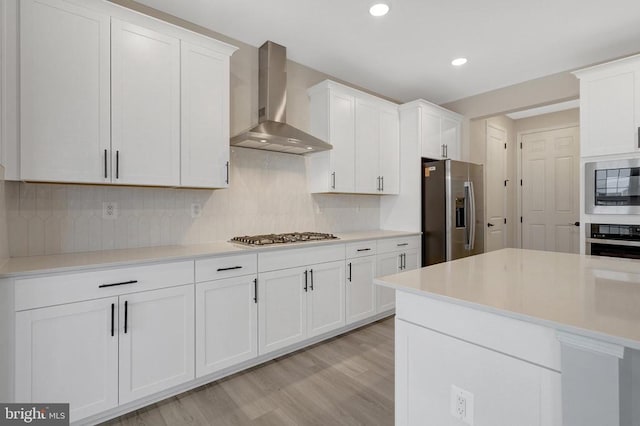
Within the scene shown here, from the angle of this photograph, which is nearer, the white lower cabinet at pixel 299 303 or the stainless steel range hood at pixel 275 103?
the white lower cabinet at pixel 299 303

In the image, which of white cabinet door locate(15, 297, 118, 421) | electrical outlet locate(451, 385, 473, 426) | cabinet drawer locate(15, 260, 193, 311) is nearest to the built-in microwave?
electrical outlet locate(451, 385, 473, 426)

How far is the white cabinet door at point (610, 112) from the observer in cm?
277

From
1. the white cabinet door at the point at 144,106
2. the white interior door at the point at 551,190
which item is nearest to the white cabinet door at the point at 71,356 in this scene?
the white cabinet door at the point at 144,106

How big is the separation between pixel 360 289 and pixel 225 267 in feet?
4.87

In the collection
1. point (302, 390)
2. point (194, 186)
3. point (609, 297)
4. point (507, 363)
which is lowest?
point (302, 390)

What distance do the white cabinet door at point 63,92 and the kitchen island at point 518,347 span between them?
189cm

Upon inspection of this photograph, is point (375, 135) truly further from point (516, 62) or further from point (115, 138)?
point (115, 138)

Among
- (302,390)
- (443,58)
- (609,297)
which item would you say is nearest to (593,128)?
(443,58)

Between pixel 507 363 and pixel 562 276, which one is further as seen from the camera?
pixel 562 276

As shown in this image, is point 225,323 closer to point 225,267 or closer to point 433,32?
point 225,267

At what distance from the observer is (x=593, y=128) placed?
2973 millimetres

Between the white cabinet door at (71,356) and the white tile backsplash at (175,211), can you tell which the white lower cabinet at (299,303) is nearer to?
the white tile backsplash at (175,211)

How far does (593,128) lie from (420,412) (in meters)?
3.14

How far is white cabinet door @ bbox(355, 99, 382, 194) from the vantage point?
3590 millimetres
